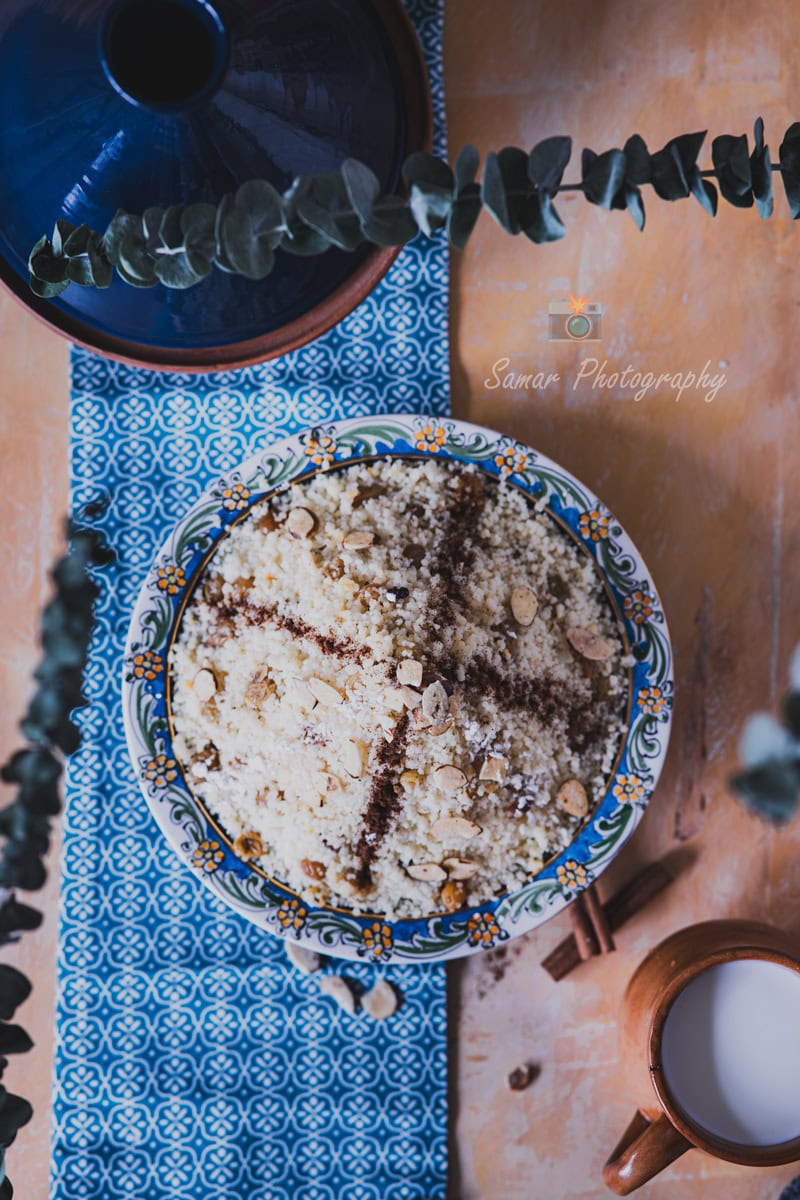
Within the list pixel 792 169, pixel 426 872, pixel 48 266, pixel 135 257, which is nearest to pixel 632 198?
pixel 792 169

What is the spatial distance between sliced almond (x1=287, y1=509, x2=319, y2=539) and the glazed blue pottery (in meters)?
0.24

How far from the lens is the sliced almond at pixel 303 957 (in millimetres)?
1311

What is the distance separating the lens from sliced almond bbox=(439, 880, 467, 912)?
1.22 meters

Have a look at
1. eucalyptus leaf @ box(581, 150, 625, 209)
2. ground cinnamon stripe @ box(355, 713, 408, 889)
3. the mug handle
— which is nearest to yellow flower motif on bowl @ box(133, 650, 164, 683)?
ground cinnamon stripe @ box(355, 713, 408, 889)

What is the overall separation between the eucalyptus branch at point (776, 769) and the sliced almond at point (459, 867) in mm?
594

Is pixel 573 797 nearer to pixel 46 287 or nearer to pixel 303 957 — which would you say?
pixel 303 957

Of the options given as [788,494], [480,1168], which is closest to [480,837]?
[480,1168]

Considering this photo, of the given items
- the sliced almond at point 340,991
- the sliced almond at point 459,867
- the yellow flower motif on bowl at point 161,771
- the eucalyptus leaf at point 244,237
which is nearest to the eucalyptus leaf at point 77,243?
the eucalyptus leaf at point 244,237

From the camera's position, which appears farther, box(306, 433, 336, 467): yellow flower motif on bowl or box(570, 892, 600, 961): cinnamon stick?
box(570, 892, 600, 961): cinnamon stick

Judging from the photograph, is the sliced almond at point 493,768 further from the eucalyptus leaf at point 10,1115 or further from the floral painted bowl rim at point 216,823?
the eucalyptus leaf at point 10,1115

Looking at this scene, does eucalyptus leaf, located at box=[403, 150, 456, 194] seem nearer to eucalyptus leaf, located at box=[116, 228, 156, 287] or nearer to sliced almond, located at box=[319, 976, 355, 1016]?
eucalyptus leaf, located at box=[116, 228, 156, 287]

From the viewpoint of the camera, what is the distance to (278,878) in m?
1.22

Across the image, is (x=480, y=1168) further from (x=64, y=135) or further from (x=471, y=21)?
(x=471, y=21)

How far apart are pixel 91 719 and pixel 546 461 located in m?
0.70
